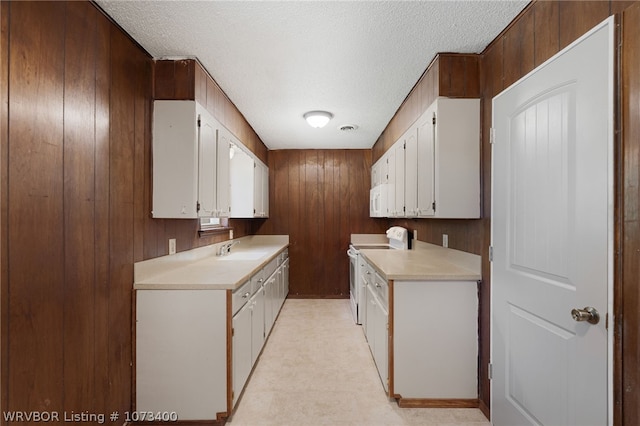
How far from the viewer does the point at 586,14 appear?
1239 millimetres

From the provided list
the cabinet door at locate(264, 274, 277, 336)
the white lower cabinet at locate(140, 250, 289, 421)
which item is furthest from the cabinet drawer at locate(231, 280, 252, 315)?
the cabinet door at locate(264, 274, 277, 336)

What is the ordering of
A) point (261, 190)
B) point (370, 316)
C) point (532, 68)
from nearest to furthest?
point (532, 68)
point (370, 316)
point (261, 190)

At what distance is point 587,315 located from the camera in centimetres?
118

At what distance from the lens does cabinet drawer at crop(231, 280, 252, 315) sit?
6.32ft

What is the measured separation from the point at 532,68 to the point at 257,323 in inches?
104

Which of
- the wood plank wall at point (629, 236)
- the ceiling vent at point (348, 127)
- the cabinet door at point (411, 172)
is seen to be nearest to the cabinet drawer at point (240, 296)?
the cabinet door at point (411, 172)

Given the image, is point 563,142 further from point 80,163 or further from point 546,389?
point 80,163

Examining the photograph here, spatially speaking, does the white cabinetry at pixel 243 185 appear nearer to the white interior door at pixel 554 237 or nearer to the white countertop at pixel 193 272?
the white countertop at pixel 193 272

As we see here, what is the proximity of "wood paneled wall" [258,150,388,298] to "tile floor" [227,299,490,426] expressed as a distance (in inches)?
56.7

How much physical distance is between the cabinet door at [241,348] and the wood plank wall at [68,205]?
2.15 feet

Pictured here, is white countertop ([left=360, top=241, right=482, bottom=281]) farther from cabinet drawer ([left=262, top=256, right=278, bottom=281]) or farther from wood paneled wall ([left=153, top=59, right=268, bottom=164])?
wood paneled wall ([left=153, top=59, right=268, bottom=164])

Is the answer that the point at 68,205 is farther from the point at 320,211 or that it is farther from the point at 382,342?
the point at 320,211

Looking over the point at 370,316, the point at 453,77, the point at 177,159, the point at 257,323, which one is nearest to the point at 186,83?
the point at 177,159

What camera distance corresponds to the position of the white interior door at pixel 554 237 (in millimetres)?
1148
